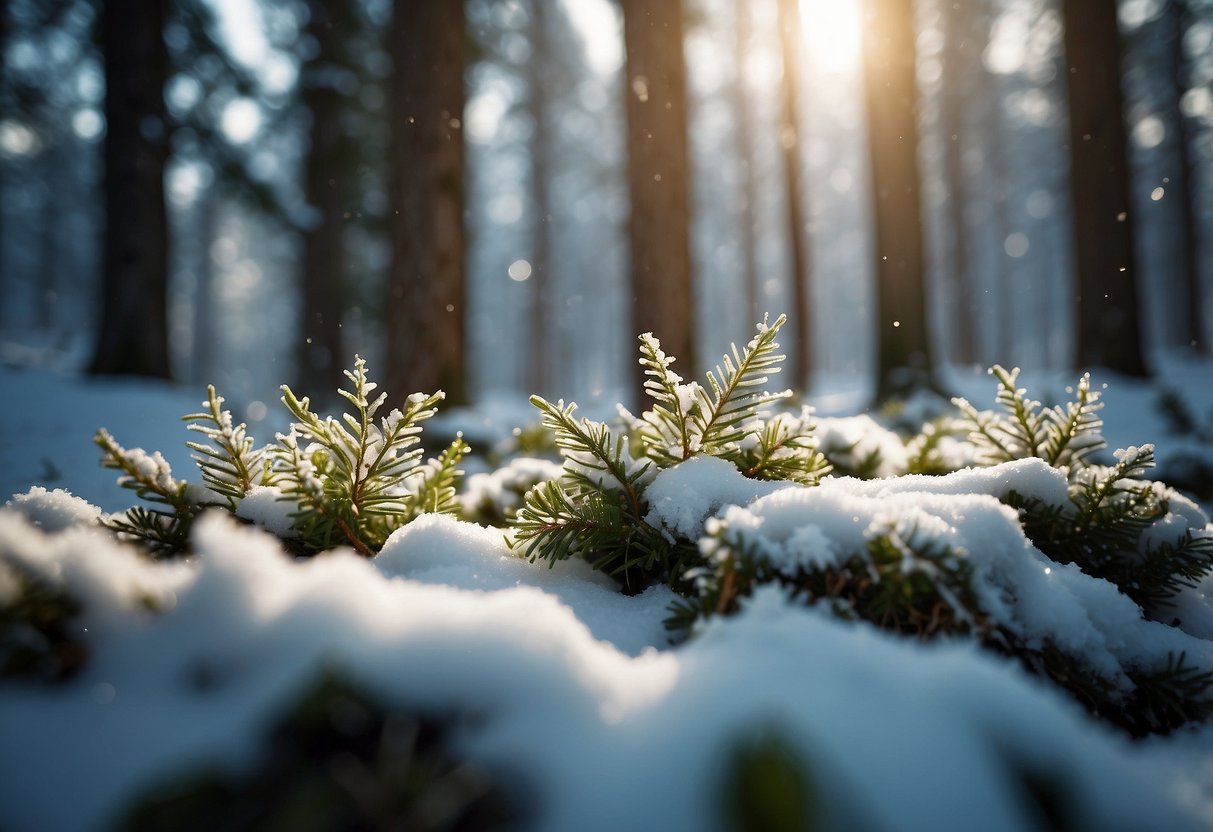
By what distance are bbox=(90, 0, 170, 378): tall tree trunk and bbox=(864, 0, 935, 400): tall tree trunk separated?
26.5 ft

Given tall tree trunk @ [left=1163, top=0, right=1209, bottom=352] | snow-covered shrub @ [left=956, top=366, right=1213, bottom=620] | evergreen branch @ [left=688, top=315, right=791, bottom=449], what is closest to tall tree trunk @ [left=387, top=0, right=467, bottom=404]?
evergreen branch @ [left=688, top=315, right=791, bottom=449]

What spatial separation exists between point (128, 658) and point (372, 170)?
39.3 feet

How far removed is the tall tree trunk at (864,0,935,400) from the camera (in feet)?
19.7

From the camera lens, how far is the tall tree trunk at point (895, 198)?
237 inches

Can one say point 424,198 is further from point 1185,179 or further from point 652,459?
point 1185,179

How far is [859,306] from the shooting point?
40.9 m

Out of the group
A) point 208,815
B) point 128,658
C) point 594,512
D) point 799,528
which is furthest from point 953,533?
point 128,658

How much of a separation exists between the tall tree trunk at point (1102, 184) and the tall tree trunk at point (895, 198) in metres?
2.10

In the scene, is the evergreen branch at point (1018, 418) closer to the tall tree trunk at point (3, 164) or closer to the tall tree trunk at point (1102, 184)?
the tall tree trunk at point (1102, 184)

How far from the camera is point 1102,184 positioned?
22.0 ft

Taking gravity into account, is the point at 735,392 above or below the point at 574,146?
below

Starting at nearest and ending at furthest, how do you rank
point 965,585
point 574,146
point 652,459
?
1. point 965,585
2. point 652,459
3. point 574,146

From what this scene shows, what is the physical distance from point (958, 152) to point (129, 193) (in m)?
18.5

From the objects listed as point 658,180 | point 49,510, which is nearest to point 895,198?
point 658,180
